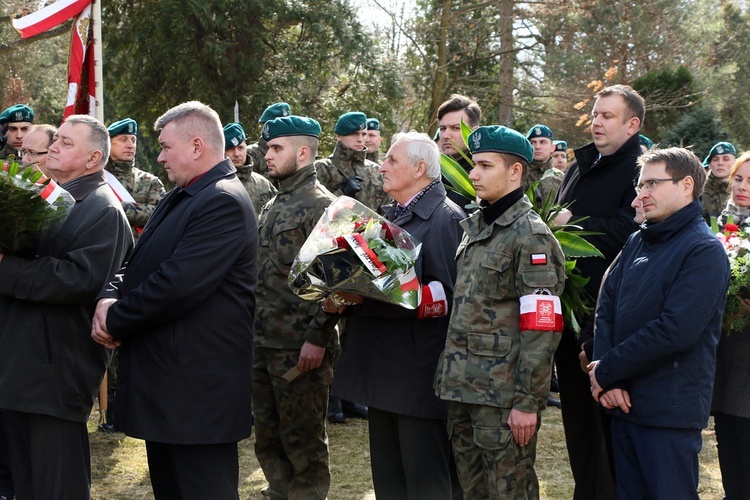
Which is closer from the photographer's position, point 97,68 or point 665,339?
point 665,339

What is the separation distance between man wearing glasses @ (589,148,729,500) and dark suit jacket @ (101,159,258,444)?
171 centimetres

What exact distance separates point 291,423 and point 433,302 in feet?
4.81

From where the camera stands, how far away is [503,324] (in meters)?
4.04

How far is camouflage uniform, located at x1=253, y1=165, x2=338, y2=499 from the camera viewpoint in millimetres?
5328

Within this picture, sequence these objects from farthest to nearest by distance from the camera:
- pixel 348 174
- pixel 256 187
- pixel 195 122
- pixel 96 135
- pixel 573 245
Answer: pixel 348 174 → pixel 256 187 → pixel 96 135 → pixel 573 245 → pixel 195 122

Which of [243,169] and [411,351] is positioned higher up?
[243,169]

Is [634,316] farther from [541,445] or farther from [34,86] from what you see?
[34,86]

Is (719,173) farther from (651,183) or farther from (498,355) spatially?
(498,355)

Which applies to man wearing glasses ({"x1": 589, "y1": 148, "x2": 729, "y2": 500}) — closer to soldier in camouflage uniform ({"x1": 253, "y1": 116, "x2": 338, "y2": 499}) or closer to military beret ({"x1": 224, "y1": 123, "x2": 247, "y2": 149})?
soldier in camouflage uniform ({"x1": 253, "y1": 116, "x2": 338, "y2": 499})

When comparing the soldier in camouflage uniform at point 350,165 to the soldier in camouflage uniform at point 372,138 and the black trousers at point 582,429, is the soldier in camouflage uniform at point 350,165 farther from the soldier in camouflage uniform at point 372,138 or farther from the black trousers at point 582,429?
the black trousers at point 582,429

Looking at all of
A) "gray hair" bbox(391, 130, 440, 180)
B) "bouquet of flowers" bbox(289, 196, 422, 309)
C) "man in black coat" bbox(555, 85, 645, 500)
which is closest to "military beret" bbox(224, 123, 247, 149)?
"gray hair" bbox(391, 130, 440, 180)

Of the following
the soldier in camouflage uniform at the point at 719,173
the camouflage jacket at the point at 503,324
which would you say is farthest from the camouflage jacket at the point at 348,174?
the camouflage jacket at the point at 503,324

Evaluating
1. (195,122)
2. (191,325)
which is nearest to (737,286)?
(191,325)

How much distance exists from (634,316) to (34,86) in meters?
26.0
